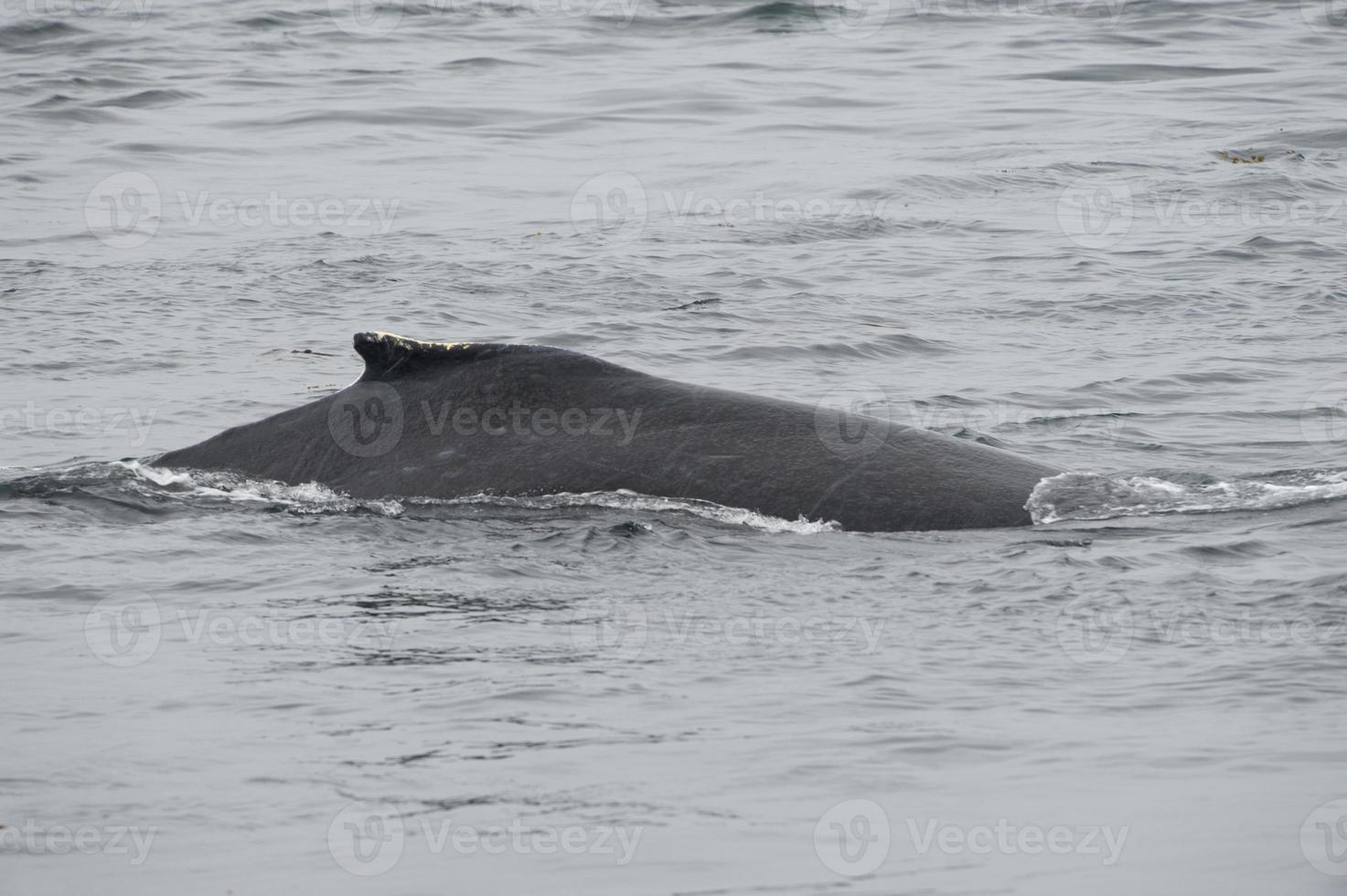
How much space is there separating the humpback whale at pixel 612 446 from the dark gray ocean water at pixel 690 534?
0.16 meters

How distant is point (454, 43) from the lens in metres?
31.1

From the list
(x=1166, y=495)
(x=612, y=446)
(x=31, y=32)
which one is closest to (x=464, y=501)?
(x=612, y=446)

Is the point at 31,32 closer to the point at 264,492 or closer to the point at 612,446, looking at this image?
the point at 264,492

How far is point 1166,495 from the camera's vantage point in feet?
29.4

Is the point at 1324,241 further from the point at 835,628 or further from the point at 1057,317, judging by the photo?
the point at 835,628

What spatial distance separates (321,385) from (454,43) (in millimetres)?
19962

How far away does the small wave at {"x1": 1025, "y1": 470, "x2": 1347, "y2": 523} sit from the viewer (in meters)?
8.42

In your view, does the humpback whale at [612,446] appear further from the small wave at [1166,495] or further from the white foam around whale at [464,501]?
the small wave at [1166,495]

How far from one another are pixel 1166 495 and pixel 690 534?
256cm

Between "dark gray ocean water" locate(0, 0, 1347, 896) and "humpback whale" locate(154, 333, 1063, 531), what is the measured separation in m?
0.16

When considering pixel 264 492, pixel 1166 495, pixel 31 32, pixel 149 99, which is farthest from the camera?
pixel 31 32

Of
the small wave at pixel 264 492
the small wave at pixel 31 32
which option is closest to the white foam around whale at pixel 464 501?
the small wave at pixel 264 492

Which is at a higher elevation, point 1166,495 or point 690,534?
point 690,534

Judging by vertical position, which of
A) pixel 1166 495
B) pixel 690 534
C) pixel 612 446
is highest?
pixel 612 446
